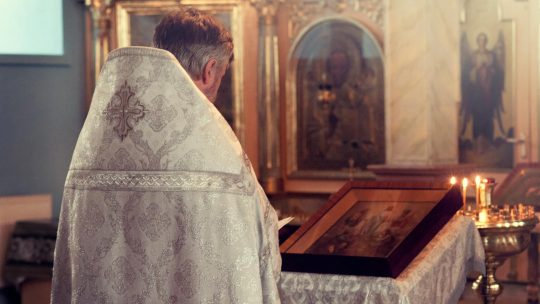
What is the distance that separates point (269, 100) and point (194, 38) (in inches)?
253

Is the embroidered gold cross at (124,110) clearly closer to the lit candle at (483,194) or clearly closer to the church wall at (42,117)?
the lit candle at (483,194)

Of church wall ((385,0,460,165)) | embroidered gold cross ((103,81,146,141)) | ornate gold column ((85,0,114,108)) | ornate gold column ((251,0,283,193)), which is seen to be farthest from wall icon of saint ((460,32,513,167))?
embroidered gold cross ((103,81,146,141))

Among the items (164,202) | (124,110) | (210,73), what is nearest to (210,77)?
(210,73)

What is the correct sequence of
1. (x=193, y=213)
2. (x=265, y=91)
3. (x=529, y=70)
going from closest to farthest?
(x=193, y=213), (x=529, y=70), (x=265, y=91)

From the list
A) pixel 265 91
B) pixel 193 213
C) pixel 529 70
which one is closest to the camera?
pixel 193 213

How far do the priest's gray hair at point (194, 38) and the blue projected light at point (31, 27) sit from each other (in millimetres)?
6290

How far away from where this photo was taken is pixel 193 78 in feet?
8.02

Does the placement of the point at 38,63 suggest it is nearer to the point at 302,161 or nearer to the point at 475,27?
the point at 302,161

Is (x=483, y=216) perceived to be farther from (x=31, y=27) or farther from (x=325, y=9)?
(x=31, y=27)

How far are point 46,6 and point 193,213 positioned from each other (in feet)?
22.7

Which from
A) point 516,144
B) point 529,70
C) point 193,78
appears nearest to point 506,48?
point 529,70

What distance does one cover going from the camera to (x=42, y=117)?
8711 millimetres

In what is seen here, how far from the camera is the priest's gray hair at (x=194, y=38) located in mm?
2379

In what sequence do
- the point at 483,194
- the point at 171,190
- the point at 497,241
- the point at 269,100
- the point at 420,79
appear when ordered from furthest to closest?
the point at 269,100, the point at 420,79, the point at 483,194, the point at 497,241, the point at 171,190
